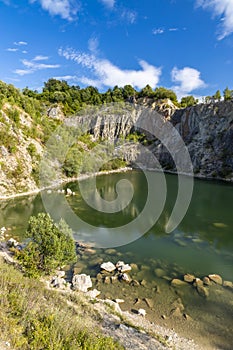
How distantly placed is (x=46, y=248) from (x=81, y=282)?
12.2 ft

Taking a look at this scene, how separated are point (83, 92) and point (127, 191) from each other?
95.8 meters

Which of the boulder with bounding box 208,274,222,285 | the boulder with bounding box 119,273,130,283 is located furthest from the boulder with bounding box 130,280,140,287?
the boulder with bounding box 208,274,222,285

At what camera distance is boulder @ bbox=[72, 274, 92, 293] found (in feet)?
55.7

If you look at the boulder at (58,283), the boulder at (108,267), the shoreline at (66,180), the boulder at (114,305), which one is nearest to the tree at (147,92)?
the shoreline at (66,180)

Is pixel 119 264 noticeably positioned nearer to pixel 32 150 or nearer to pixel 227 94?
pixel 32 150

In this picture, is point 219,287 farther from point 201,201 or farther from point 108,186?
point 108,186

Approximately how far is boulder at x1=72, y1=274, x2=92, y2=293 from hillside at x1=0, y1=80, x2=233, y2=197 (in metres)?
30.9

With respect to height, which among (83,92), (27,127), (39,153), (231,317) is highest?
(83,92)

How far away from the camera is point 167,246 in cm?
2586

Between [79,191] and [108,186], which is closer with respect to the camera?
[79,191]

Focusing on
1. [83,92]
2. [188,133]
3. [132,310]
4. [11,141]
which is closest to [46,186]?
[11,141]

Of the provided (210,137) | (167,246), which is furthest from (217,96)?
(167,246)

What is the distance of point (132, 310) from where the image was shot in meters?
15.4

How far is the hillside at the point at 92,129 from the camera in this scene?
49062 millimetres
